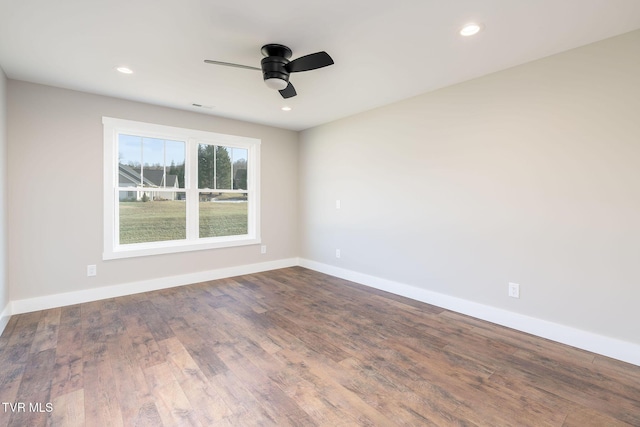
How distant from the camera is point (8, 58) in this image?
2652 mm

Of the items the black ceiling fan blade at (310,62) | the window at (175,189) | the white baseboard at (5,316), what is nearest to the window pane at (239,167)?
the window at (175,189)

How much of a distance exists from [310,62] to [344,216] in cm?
270

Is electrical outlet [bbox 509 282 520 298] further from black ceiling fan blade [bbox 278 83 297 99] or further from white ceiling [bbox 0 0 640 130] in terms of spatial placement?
black ceiling fan blade [bbox 278 83 297 99]

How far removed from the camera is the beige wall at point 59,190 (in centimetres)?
319

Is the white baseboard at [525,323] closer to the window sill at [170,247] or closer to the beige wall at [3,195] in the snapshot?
the window sill at [170,247]

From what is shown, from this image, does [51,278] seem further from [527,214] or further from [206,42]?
[527,214]

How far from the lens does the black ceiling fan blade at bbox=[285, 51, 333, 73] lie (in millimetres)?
2186

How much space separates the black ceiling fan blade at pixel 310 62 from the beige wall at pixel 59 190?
254 centimetres

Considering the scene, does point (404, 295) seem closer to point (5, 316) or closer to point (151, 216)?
point (151, 216)

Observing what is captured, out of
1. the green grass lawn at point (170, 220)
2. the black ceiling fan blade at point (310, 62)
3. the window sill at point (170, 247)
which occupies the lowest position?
the window sill at point (170, 247)

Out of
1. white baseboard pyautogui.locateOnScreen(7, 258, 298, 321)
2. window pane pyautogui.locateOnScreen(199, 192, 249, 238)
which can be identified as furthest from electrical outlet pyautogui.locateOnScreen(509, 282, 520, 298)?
window pane pyautogui.locateOnScreen(199, 192, 249, 238)

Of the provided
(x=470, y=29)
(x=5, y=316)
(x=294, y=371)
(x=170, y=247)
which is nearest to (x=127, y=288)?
(x=170, y=247)

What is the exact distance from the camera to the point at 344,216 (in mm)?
4664

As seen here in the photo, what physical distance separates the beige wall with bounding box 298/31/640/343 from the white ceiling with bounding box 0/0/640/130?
1.02 feet
